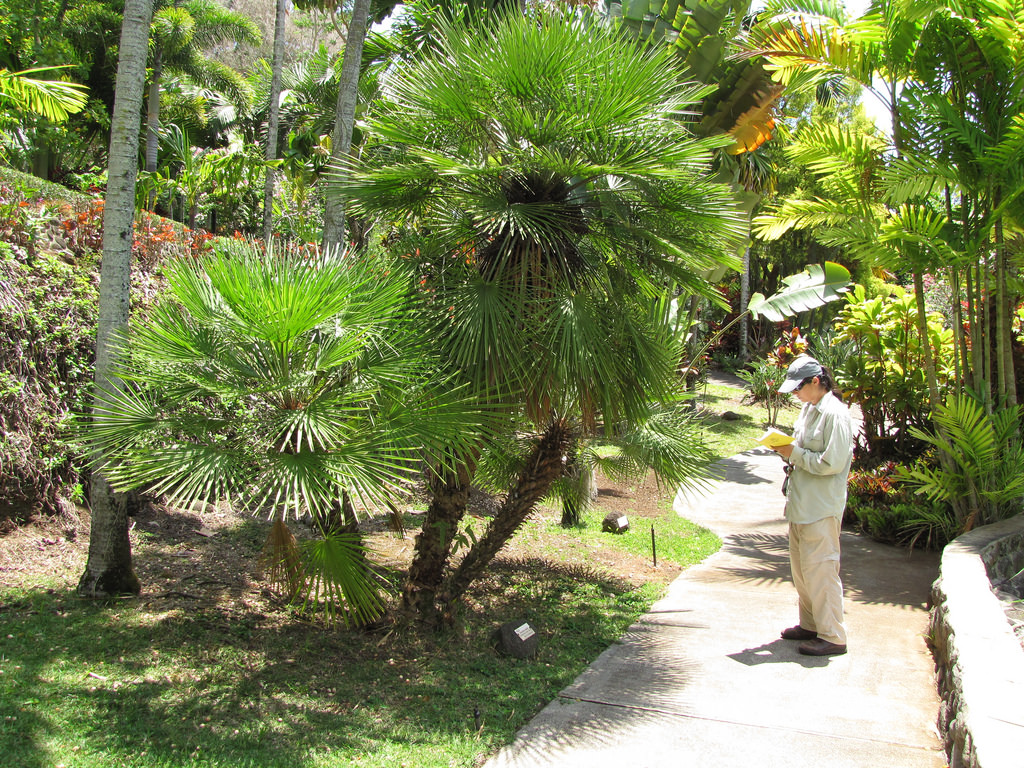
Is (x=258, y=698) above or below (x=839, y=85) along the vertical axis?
below

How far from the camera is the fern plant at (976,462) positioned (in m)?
6.22

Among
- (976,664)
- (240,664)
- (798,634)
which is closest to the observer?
(976,664)

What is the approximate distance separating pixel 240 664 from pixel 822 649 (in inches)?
141

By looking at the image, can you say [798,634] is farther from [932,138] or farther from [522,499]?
[932,138]

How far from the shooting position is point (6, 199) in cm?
806

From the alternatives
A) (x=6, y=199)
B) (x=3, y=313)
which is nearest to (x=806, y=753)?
(x=3, y=313)

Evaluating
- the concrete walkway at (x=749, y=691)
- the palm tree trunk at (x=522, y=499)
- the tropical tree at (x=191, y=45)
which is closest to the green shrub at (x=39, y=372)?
the palm tree trunk at (x=522, y=499)

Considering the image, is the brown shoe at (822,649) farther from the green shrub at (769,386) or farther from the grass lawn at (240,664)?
the green shrub at (769,386)

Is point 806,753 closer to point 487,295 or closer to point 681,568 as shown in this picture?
point 487,295

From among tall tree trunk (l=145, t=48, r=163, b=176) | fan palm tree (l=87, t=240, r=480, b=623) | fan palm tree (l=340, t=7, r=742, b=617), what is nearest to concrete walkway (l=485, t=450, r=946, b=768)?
fan palm tree (l=87, t=240, r=480, b=623)

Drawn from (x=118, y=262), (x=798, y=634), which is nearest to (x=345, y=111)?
(x=118, y=262)

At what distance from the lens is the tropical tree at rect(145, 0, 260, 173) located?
20203 millimetres

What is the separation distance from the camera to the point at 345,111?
21.7ft

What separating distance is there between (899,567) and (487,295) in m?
4.98
